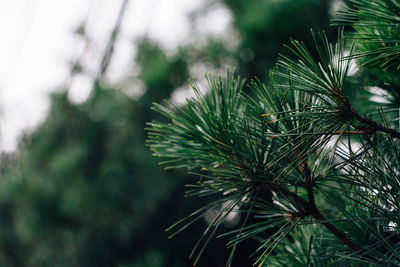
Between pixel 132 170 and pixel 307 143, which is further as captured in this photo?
pixel 132 170

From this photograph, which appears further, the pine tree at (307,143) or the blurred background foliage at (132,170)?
the blurred background foliage at (132,170)

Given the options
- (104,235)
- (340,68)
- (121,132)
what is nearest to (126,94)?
(121,132)

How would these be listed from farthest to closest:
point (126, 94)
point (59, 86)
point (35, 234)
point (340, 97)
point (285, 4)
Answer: point (59, 86)
point (35, 234)
point (126, 94)
point (285, 4)
point (340, 97)

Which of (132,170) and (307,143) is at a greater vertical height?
(307,143)

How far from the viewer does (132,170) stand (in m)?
0.86

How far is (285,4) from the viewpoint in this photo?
0.58m

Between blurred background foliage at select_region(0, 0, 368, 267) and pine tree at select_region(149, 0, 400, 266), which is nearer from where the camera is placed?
pine tree at select_region(149, 0, 400, 266)

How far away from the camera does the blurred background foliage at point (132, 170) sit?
0.61 metres

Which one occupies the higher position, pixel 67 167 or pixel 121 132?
pixel 121 132

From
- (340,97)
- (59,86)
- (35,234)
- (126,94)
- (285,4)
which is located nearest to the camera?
(340,97)

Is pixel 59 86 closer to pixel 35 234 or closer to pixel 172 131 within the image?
pixel 35 234

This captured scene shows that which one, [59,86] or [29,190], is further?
[59,86]

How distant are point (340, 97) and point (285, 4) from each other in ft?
1.61

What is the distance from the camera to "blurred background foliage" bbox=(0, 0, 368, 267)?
2.02 ft
